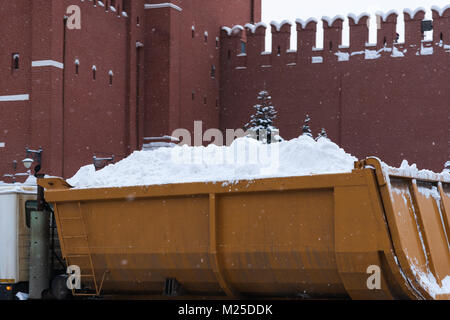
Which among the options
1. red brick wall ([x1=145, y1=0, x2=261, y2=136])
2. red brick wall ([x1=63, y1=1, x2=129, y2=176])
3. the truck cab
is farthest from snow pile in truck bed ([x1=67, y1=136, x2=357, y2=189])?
red brick wall ([x1=145, y1=0, x2=261, y2=136])

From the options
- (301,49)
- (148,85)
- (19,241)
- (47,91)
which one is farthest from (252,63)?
(19,241)

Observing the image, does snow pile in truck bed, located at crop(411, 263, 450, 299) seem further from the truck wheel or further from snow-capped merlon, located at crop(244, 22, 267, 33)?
snow-capped merlon, located at crop(244, 22, 267, 33)

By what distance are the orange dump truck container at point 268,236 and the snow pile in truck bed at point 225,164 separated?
207 millimetres

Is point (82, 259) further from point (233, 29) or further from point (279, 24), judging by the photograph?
point (233, 29)

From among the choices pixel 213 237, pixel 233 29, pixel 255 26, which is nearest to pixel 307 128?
pixel 255 26

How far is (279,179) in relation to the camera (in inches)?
262

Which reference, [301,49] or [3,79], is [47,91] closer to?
[3,79]

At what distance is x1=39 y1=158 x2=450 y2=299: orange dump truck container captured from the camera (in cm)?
629

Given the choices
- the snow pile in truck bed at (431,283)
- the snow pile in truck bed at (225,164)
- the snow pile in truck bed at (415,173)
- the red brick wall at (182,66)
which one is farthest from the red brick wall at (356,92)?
the snow pile in truck bed at (431,283)

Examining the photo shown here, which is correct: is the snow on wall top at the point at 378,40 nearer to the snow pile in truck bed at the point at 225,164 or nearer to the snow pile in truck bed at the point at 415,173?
the snow pile in truck bed at the point at 415,173

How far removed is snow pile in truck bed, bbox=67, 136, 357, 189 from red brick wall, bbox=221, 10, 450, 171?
23.2m

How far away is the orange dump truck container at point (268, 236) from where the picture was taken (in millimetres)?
6285

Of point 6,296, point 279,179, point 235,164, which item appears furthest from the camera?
point 6,296
